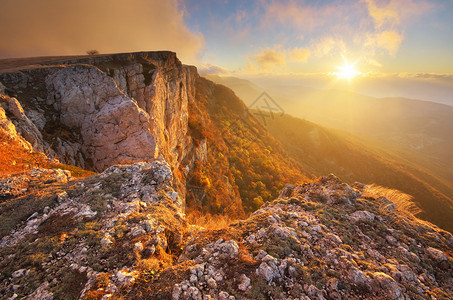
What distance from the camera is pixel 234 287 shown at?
4211mm

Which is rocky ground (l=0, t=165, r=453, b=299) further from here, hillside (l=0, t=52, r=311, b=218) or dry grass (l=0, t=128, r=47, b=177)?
hillside (l=0, t=52, r=311, b=218)

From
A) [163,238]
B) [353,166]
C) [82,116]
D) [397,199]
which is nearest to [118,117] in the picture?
[82,116]

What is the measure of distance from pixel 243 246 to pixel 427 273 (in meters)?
5.64

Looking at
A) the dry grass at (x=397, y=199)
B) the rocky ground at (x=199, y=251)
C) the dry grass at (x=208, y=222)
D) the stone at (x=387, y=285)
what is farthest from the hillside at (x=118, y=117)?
the dry grass at (x=397, y=199)

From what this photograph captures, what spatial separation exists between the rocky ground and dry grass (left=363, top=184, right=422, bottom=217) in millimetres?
322

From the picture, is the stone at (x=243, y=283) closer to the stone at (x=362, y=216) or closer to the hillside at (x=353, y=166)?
the stone at (x=362, y=216)

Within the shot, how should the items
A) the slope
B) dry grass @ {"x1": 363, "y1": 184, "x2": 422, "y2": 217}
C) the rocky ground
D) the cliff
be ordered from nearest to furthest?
the rocky ground < dry grass @ {"x1": 363, "y1": 184, "x2": 422, "y2": 217} < the cliff < the slope

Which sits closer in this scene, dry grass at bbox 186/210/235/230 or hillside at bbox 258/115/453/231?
dry grass at bbox 186/210/235/230

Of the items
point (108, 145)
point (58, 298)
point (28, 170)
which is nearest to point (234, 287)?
point (58, 298)

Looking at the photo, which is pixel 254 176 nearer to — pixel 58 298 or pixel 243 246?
pixel 243 246

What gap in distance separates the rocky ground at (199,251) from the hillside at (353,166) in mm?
58257

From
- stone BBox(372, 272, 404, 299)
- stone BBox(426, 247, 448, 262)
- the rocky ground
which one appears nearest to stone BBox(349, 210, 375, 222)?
the rocky ground

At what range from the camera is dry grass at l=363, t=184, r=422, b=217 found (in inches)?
304

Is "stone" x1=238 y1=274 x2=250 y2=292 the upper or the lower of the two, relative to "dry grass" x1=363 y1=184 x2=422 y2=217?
upper
